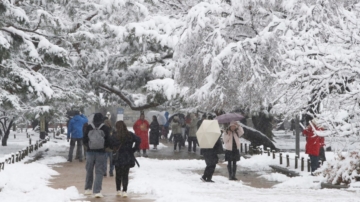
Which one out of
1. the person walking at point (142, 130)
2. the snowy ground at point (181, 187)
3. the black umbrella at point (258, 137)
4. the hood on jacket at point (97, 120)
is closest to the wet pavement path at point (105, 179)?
the snowy ground at point (181, 187)

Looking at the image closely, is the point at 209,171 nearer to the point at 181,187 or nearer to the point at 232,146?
the point at 232,146

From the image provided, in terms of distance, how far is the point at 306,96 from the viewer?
13.9 metres

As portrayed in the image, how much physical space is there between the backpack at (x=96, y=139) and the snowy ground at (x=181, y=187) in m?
Answer: 0.94

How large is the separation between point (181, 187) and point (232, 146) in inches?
158

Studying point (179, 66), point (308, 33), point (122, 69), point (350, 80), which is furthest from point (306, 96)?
point (122, 69)

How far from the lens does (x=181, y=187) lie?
13297 millimetres

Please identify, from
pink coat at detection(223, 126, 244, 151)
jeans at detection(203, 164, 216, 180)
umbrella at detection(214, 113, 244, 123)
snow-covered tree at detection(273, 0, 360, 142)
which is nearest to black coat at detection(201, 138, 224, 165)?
jeans at detection(203, 164, 216, 180)

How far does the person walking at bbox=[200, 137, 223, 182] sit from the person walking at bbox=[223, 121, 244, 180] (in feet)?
2.54

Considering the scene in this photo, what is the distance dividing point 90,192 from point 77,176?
5.14 metres

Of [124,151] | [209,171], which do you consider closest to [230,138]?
[209,171]

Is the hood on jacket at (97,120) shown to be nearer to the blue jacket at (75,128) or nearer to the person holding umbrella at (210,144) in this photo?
the person holding umbrella at (210,144)

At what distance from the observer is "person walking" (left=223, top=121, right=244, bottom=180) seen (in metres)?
17.0

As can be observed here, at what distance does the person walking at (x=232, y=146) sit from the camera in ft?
55.8

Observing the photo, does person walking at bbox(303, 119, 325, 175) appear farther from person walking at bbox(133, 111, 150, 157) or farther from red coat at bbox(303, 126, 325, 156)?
person walking at bbox(133, 111, 150, 157)
